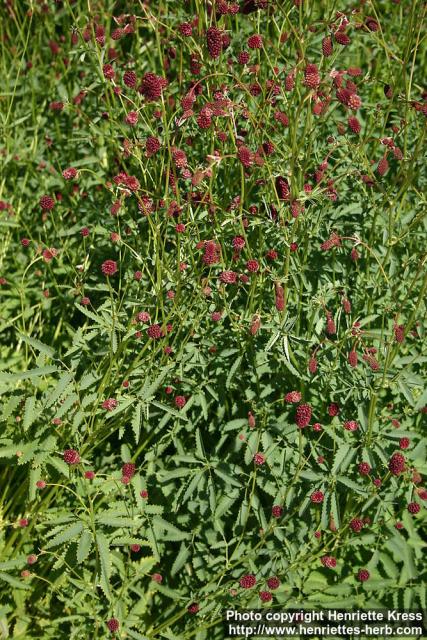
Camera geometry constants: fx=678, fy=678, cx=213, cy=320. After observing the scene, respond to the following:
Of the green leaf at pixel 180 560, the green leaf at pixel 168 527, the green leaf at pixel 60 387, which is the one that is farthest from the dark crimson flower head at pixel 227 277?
the green leaf at pixel 180 560

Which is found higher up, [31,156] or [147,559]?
[31,156]

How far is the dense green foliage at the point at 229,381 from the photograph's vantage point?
2.24 m

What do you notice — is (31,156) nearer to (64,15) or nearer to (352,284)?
(64,15)

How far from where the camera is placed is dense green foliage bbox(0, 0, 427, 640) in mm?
2244

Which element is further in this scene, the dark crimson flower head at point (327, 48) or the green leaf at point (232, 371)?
the green leaf at point (232, 371)

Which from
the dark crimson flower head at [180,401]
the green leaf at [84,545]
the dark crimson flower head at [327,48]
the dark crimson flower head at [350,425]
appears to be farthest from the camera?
the dark crimson flower head at [180,401]

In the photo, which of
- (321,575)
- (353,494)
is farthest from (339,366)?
(321,575)

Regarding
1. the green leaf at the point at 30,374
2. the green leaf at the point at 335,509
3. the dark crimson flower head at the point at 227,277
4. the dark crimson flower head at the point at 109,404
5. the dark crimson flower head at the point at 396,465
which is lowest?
the green leaf at the point at 335,509

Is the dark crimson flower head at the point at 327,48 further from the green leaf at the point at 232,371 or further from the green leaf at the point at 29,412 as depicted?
the green leaf at the point at 29,412

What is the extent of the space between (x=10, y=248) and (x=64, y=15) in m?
1.41

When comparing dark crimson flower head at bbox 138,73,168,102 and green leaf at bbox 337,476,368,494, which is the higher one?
dark crimson flower head at bbox 138,73,168,102

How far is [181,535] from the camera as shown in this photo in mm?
2461

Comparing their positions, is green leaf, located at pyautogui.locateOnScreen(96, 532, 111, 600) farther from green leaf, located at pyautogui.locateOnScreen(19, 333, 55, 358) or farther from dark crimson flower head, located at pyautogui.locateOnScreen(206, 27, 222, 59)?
dark crimson flower head, located at pyautogui.locateOnScreen(206, 27, 222, 59)

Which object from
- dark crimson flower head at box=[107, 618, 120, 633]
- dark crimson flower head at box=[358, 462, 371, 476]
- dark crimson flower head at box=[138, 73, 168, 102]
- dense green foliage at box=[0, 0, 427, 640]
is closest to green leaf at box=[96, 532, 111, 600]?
dense green foliage at box=[0, 0, 427, 640]
